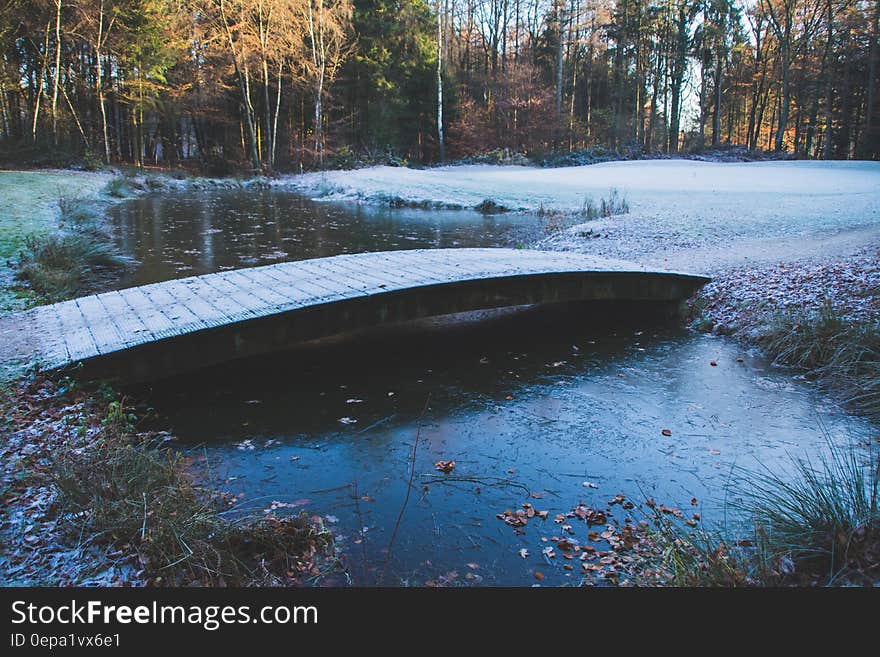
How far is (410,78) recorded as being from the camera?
1437 inches

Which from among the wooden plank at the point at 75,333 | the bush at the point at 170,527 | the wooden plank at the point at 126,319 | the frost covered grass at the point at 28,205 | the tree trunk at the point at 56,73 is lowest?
the bush at the point at 170,527

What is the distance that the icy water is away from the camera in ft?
10.5

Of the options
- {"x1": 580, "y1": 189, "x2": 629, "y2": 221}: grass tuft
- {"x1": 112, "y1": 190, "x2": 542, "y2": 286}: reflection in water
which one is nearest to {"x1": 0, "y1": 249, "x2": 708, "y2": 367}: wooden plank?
{"x1": 112, "y1": 190, "x2": 542, "y2": 286}: reflection in water

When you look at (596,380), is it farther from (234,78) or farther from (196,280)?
(234,78)

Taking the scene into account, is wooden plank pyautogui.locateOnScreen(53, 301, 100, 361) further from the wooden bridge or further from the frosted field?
the frosted field

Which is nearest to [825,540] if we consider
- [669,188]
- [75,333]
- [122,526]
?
[122,526]

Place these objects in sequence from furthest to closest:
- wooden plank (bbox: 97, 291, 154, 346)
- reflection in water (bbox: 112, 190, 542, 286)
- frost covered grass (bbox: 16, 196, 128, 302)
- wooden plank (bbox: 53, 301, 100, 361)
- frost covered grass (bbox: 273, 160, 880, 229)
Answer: frost covered grass (bbox: 273, 160, 880, 229)
reflection in water (bbox: 112, 190, 542, 286)
frost covered grass (bbox: 16, 196, 128, 302)
wooden plank (bbox: 97, 291, 154, 346)
wooden plank (bbox: 53, 301, 100, 361)

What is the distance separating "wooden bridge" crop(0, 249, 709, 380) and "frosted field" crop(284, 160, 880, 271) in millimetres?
2629

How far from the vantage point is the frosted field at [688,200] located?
31.7ft

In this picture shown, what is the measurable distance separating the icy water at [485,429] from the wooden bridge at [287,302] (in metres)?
0.44

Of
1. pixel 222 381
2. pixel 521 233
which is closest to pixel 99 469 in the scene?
pixel 222 381

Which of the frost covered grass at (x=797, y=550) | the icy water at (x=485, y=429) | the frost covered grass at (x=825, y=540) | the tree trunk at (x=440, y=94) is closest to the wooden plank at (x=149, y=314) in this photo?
the icy water at (x=485, y=429)

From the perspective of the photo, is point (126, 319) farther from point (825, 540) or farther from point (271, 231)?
point (271, 231)

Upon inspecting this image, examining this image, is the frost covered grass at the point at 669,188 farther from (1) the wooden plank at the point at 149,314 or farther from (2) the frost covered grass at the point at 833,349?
(1) the wooden plank at the point at 149,314
